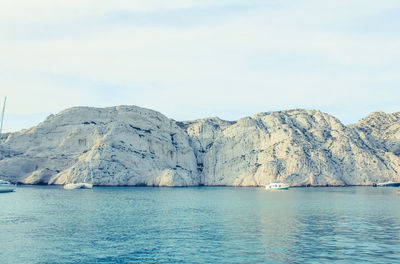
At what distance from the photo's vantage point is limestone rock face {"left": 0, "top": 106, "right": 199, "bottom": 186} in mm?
Answer: 162125

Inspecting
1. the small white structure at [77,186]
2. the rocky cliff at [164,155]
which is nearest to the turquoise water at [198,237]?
the small white structure at [77,186]

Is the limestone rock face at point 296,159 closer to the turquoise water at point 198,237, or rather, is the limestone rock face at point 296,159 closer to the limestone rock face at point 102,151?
the limestone rock face at point 102,151

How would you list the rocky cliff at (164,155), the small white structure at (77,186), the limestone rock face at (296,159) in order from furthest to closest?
1. the limestone rock face at (296,159)
2. the rocky cliff at (164,155)
3. the small white structure at (77,186)

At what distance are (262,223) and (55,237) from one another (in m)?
24.7

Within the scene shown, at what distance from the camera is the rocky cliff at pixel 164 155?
16450 cm

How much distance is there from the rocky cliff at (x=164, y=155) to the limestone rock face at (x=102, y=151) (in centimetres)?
38

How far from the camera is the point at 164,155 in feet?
612

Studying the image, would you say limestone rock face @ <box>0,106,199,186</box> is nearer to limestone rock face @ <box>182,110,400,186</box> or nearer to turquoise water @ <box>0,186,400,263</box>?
limestone rock face @ <box>182,110,400,186</box>

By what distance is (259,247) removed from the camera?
37.0 meters

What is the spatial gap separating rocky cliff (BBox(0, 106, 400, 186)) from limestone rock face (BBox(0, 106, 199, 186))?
1.24 feet

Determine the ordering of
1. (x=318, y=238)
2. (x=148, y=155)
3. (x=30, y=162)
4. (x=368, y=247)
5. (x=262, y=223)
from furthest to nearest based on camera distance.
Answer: (x=148, y=155)
(x=30, y=162)
(x=262, y=223)
(x=318, y=238)
(x=368, y=247)

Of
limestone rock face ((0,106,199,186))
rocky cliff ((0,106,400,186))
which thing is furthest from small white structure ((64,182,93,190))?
rocky cliff ((0,106,400,186))

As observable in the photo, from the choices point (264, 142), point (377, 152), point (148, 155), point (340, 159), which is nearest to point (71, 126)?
point (148, 155)

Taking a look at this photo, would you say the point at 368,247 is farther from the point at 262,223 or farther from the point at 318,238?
the point at 262,223
